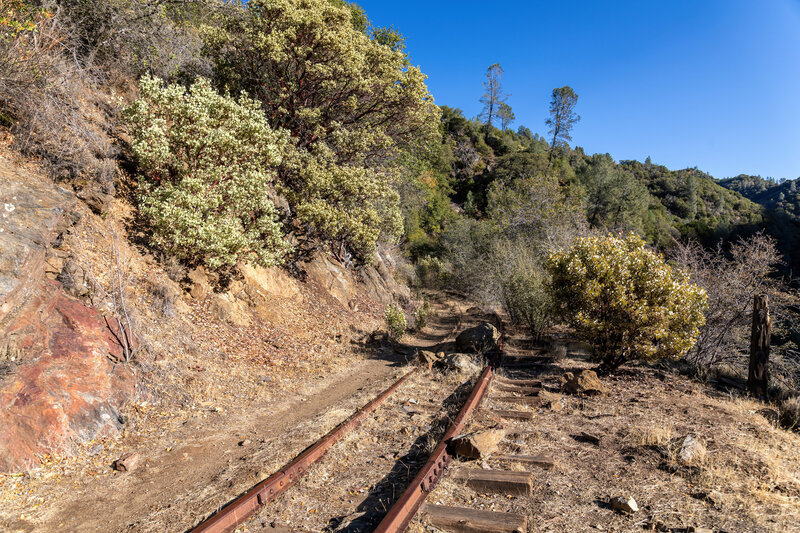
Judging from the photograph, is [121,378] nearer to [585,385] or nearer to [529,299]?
[585,385]

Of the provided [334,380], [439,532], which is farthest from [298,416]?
[439,532]

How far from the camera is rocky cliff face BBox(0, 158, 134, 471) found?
5.38 metres

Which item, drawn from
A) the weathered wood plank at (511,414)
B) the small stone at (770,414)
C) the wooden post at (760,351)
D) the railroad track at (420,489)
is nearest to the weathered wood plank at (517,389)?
the weathered wood plank at (511,414)

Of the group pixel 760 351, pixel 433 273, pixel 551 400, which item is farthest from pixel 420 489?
pixel 433 273

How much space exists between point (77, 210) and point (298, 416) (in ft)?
19.9

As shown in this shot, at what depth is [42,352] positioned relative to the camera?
6004 mm

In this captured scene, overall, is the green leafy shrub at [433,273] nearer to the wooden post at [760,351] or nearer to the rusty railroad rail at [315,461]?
the wooden post at [760,351]

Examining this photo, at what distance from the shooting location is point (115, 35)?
12266 mm

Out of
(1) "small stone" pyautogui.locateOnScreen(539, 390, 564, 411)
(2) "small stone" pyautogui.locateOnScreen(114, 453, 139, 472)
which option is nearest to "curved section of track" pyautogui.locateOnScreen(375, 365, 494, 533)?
(1) "small stone" pyautogui.locateOnScreen(539, 390, 564, 411)

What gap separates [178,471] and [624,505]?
17.2 feet

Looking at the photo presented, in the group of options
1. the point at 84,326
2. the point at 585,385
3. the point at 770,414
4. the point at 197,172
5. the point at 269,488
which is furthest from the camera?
the point at 197,172

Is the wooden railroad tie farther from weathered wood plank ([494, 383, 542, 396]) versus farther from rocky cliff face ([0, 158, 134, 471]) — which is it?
rocky cliff face ([0, 158, 134, 471])

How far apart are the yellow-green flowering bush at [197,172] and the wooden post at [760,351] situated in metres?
11.3

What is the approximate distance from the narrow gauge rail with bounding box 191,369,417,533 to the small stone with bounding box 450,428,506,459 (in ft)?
5.66
